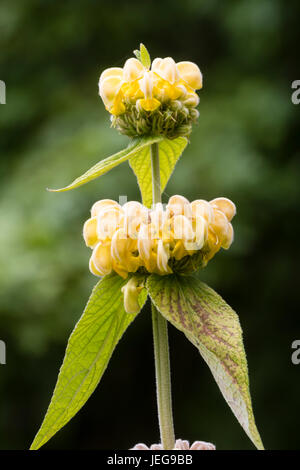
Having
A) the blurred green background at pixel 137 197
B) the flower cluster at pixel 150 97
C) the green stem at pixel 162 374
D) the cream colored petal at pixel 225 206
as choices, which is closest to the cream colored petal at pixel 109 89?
the flower cluster at pixel 150 97

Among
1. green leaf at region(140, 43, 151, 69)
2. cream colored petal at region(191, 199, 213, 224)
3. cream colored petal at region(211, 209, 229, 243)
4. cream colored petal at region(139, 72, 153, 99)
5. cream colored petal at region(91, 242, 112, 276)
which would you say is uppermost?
green leaf at region(140, 43, 151, 69)

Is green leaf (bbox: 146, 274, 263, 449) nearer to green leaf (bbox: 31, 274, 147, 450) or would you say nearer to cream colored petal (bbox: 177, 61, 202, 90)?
green leaf (bbox: 31, 274, 147, 450)

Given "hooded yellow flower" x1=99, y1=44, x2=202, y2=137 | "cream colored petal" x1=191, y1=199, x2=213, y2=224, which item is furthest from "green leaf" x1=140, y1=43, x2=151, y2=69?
"cream colored petal" x1=191, y1=199, x2=213, y2=224

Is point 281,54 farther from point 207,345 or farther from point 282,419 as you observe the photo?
point 207,345

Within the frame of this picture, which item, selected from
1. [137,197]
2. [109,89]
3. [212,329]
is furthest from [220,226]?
[137,197]

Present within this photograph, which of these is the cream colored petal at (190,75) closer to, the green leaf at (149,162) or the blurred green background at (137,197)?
the green leaf at (149,162)
